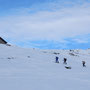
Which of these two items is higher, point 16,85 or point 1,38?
point 1,38

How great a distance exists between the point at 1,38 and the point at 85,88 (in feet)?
140

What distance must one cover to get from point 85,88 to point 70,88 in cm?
99

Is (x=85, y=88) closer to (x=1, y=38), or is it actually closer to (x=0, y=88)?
(x=0, y=88)

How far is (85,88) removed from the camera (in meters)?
11.4

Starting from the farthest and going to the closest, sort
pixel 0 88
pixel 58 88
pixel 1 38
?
pixel 1 38
pixel 58 88
pixel 0 88

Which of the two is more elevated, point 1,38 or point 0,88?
point 1,38

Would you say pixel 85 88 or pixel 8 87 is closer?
pixel 8 87

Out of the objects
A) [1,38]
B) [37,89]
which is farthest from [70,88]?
[1,38]

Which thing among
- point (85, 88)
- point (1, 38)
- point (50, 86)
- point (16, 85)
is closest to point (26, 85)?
point (16, 85)

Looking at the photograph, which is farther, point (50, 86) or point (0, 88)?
point (50, 86)

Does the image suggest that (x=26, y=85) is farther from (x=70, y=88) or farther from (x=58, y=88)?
(x=70, y=88)

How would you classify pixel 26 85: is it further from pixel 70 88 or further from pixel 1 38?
pixel 1 38

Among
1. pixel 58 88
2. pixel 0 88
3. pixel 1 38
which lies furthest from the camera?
pixel 1 38

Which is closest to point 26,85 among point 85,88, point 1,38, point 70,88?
point 70,88
